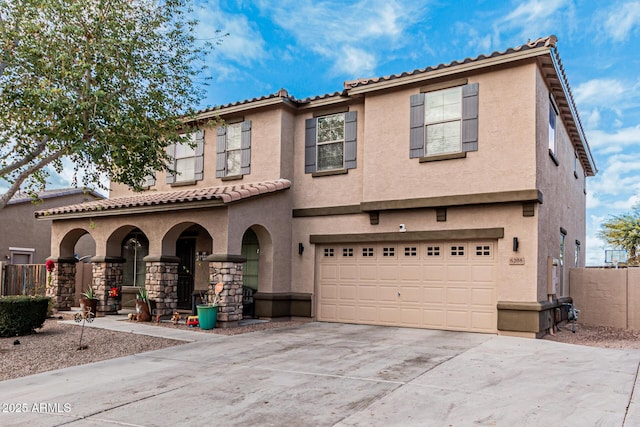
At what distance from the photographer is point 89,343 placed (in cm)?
1049

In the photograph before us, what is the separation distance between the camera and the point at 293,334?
38.9ft

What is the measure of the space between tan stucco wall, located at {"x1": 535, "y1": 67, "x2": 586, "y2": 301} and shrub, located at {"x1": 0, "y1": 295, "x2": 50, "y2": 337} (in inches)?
447

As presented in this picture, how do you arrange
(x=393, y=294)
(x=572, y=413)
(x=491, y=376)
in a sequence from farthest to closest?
(x=393, y=294) → (x=491, y=376) → (x=572, y=413)

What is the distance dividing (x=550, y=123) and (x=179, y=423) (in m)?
11.8

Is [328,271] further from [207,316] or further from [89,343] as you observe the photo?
[89,343]

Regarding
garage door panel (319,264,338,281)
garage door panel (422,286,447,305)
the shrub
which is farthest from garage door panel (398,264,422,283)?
the shrub

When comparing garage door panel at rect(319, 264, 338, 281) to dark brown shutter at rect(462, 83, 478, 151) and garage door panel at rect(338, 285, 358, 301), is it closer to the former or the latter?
garage door panel at rect(338, 285, 358, 301)

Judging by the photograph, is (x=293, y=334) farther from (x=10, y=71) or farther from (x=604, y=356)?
(x=10, y=71)

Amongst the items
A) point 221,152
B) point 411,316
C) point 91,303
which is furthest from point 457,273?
point 91,303

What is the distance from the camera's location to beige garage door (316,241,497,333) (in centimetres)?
1208

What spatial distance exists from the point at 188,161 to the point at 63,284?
5.55 metres

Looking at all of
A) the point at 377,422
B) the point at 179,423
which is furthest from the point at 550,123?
the point at 179,423

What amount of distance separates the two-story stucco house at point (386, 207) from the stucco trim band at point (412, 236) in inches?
1.4

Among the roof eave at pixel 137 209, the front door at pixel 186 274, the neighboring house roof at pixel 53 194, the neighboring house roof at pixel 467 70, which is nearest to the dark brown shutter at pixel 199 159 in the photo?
the neighboring house roof at pixel 467 70
